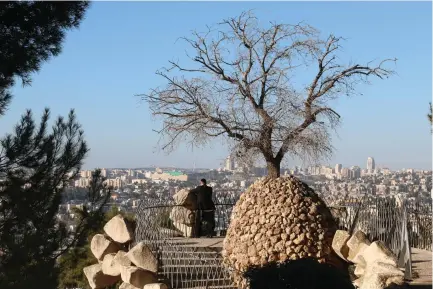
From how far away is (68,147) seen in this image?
35.8 feet

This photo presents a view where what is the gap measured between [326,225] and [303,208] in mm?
384

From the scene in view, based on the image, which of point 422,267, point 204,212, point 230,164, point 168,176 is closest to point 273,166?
point 230,164

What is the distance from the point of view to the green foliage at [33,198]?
30.7 feet

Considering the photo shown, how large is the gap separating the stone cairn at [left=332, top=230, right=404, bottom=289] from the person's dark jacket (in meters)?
4.76

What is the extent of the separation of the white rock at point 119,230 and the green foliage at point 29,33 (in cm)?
251

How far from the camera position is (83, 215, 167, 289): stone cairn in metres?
9.19

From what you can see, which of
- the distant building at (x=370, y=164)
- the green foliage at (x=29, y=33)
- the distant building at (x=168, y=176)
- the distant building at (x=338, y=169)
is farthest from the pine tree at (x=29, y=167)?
the distant building at (x=370, y=164)

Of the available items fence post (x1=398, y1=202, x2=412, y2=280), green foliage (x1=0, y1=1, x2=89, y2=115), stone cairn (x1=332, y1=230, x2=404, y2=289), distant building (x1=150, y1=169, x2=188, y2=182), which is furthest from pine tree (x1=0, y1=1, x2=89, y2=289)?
distant building (x1=150, y1=169, x2=188, y2=182)

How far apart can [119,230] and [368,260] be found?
12.8 feet

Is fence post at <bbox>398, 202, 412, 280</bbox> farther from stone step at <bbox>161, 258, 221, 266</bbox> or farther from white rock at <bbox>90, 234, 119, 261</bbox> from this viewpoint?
white rock at <bbox>90, 234, 119, 261</bbox>

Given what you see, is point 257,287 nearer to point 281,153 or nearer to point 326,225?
point 326,225

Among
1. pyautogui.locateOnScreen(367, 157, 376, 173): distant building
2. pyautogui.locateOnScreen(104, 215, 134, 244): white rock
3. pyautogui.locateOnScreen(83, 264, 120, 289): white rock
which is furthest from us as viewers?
pyautogui.locateOnScreen(367, 157, 376, 173): distant building

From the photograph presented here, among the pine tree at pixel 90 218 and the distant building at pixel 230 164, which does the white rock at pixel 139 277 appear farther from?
the distant building at pixel 230 164

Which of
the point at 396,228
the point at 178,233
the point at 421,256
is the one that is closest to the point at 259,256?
the point at 396,228
